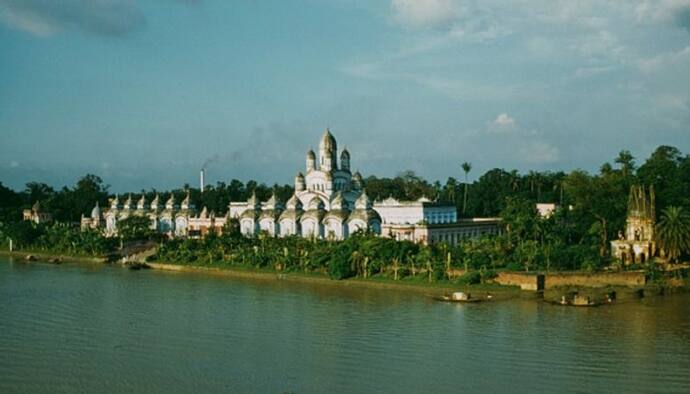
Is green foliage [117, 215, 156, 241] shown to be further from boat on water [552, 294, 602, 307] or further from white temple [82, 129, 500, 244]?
boat on water [552, 294, 602, 307]

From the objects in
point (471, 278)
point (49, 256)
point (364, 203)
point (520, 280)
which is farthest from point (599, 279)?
point (49, 256)

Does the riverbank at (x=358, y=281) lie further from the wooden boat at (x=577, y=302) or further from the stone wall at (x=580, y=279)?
the wooden boat at (x=577, y=302)

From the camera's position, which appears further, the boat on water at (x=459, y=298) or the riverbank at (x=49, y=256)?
the riverbank at (x=49, y=256)

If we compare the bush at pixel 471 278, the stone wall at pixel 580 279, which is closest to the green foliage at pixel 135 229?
the bush at pixel 471 278

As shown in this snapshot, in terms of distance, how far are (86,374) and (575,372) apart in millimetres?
12335

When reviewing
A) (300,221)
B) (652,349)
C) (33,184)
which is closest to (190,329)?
(652,349)

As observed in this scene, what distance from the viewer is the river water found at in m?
19.6

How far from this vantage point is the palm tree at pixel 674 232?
34625mm

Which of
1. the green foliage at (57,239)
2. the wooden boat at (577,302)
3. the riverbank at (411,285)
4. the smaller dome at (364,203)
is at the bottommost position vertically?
the wooden boat at (577,302)

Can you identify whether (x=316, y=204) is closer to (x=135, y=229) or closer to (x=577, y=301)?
(x=135, y=229)

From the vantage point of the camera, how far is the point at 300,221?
51.2 m

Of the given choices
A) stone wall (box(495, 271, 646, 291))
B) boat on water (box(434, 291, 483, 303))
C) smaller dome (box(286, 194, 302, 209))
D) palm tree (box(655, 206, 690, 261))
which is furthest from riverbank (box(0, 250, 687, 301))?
smaller dome (box(286, 194, 302, 209))

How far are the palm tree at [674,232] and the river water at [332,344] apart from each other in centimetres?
361

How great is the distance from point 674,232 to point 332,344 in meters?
18.3
